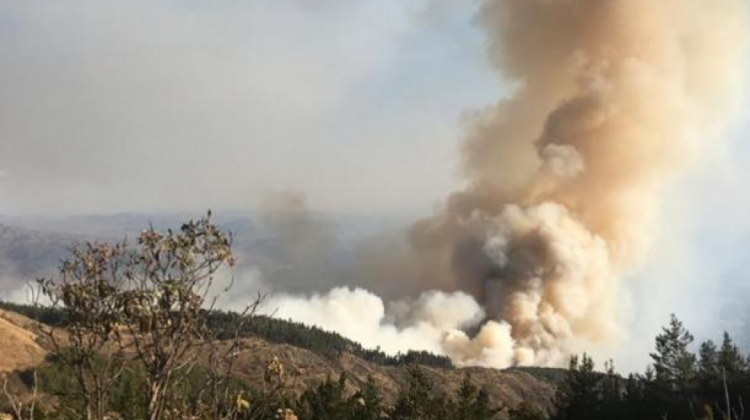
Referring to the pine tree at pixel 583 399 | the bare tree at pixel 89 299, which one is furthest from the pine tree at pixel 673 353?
the bare tree at pixel 89 299

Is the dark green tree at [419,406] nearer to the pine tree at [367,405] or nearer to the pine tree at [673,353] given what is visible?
the pine tree at [367,405]

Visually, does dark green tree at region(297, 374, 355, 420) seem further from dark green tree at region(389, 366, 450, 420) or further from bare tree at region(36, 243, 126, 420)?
bare tree at region(36, 243, 126, 420)

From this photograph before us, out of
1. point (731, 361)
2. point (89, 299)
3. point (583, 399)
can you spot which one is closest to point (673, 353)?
point (731, 361)

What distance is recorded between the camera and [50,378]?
560 feet

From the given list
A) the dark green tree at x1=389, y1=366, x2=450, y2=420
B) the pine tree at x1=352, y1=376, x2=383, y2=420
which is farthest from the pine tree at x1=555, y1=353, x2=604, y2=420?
the pine tree at x1=352, y1=376, x2=383, y2=420

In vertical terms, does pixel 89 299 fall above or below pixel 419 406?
below

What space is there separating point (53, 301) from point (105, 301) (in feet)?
2.98

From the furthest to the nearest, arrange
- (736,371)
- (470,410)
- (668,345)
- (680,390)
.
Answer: (668,345), (736,371), (680,390), (470,410)

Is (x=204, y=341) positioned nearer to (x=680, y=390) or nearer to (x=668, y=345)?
(x=680, y=390)

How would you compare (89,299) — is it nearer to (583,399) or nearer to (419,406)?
(419,406)

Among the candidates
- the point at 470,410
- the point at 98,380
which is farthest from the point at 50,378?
the point at 98,380

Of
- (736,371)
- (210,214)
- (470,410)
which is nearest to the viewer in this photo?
(210,214)

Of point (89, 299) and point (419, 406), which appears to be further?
point (419, 406)

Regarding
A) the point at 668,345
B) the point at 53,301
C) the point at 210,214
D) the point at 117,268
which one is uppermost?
the point at 668,345
